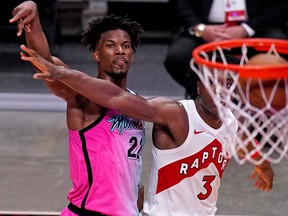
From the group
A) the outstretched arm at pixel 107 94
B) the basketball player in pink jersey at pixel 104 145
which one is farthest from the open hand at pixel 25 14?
the basketball player in pink jersey at pixel 104 145

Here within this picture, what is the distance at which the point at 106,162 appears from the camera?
417cm

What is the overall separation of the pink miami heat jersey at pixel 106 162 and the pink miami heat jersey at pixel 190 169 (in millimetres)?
150

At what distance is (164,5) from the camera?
949 cm

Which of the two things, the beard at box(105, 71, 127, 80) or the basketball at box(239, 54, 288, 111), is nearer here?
the basketball at box(239, 54, 288, 111)

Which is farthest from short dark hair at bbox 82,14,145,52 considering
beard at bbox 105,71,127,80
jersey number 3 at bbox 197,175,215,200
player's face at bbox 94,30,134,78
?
jersey number 3 at bbox 197,175,215,200

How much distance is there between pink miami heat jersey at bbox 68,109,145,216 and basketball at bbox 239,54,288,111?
34.1 inches

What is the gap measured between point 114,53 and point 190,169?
2.35 ft

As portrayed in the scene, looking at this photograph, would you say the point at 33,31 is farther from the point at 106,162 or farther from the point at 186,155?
the point at 186,155

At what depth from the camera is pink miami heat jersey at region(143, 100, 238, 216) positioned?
418 centimetres

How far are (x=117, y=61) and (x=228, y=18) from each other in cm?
276

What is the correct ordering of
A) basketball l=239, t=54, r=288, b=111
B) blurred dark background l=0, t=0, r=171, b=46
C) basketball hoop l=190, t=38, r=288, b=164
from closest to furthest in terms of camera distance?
basketball hoop l=190, t=38, r=288, b=164 < basketball l=239, t=54, r=288, b=111 < blurred dark background l=0, t=0, r=171, b=46

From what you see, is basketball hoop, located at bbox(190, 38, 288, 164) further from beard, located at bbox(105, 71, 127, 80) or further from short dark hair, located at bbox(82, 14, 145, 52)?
short dark hair, located at bbox(82, 14, 145, 52)

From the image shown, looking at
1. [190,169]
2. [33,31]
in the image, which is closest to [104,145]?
[190,169]

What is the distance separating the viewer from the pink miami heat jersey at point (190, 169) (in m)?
4.18
